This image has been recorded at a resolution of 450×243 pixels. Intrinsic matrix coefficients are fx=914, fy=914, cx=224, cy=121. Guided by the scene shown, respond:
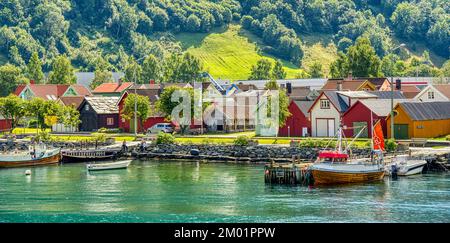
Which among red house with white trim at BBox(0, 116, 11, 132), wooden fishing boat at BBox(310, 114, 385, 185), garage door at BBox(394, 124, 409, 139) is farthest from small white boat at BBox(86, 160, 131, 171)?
red house with white trim at BBox(0, 116, 11, 132)

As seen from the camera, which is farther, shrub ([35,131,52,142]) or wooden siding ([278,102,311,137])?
shrub ([35,131,52,142])

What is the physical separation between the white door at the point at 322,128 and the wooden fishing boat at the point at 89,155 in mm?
20722

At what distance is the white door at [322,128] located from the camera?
92688mm

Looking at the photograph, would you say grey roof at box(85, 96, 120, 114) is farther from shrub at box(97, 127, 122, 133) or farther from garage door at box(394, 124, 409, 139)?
garage door at box(394, 124, 409, 139)

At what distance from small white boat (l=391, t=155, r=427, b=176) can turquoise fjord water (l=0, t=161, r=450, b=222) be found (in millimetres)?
918

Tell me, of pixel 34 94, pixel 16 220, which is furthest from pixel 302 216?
pixel 34 94

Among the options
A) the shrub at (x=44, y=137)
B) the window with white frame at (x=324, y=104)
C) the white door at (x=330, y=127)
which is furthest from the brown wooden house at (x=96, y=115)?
the white door at (x=330, y=127)

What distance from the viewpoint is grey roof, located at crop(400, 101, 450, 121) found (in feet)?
276

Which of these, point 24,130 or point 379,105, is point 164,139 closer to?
point 379,105

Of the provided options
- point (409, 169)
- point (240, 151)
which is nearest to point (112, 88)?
point (240, 151)

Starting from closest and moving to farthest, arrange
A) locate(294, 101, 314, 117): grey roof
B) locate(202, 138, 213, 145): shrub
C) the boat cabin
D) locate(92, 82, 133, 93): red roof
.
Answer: the boat cabin < locate(202, 138, 213, 145): shrub < locate(294, 101, 314, 117): grey roof < locate(92, 82, 133, 93): red roof

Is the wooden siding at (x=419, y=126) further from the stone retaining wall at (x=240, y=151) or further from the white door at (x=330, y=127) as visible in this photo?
→ the stone retaining wall at (x=240, y=151)

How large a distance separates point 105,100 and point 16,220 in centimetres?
7088
